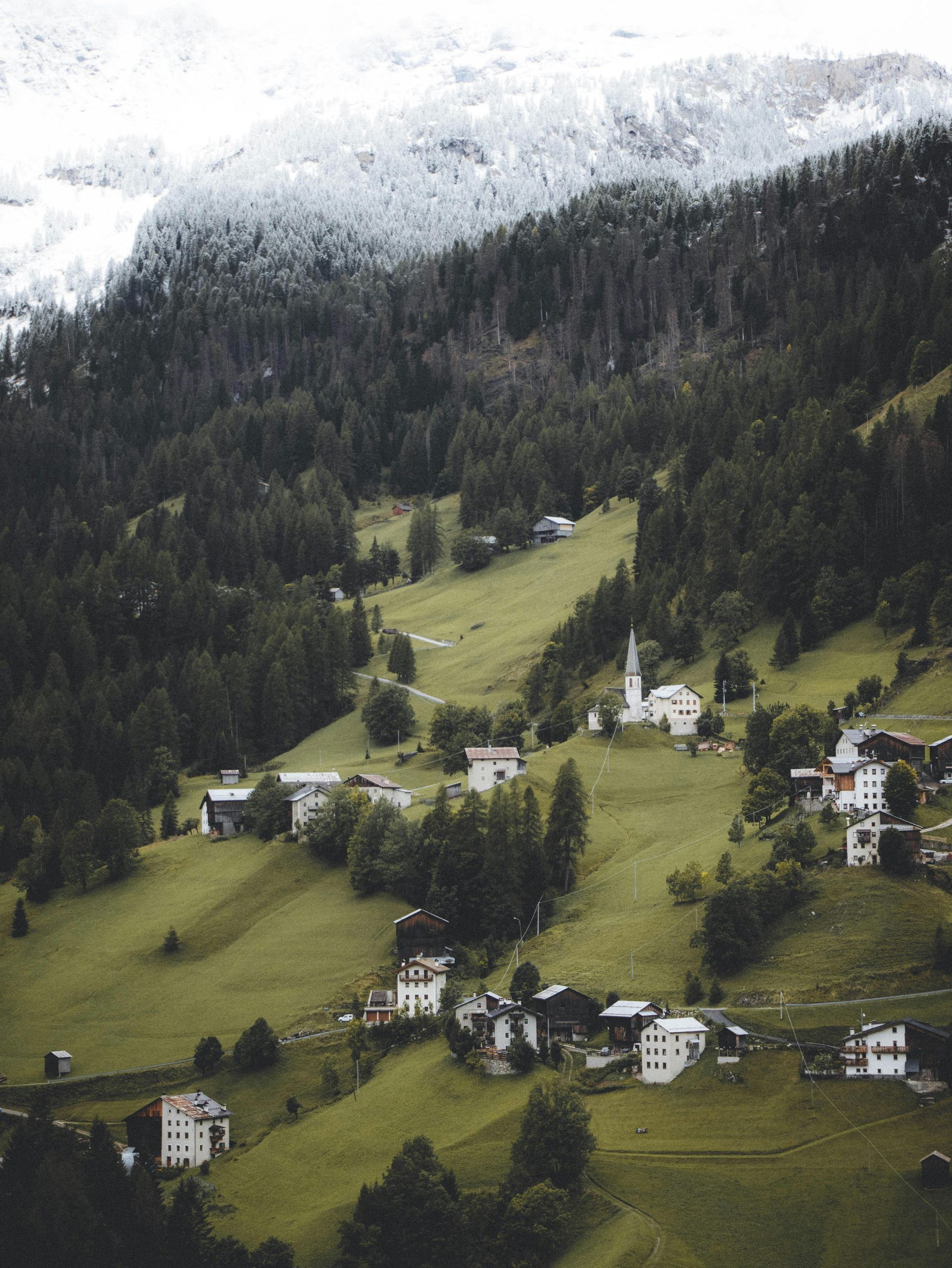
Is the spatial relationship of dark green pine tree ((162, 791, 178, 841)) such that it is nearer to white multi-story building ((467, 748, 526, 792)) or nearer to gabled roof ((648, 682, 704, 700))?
white multi-story building ((467, 748, 526, 792))

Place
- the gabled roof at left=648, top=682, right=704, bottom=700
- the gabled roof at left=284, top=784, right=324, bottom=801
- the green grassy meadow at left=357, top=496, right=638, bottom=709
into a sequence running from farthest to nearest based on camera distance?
1. the green grassy meadow at left=357, top=496, right=638, bottom=709
2. the gabled roof at left=648, top=682, right=704, bottom=700
3. the gabled roof at left=284, top=784, right=324, bottom=801

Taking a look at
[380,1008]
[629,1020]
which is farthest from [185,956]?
[629,1020]

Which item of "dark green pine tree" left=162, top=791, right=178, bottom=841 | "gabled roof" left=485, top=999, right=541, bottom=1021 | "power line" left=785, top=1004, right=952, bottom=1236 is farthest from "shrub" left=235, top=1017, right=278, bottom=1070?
"dark green pine tree" left=162, top=791, right=178, bottom=841

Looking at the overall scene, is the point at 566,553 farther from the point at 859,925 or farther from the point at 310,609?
the point at 859,925

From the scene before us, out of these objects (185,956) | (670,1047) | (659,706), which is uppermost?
(670,1047)

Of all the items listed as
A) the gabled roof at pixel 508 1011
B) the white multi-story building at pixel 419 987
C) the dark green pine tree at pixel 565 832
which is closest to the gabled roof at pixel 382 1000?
the white multi-story building at pixel 419 987

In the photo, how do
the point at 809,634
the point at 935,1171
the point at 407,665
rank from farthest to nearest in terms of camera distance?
the point at 407,665 < the point at 809,634 < the point at 935,1171

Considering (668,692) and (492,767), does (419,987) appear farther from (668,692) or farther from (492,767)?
(668,692)
